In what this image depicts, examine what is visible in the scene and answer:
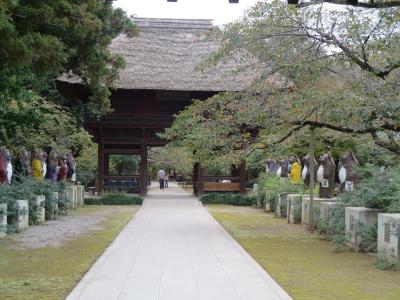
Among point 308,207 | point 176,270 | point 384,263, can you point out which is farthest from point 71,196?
point 384,263

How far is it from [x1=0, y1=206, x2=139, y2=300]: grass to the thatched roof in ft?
44.2

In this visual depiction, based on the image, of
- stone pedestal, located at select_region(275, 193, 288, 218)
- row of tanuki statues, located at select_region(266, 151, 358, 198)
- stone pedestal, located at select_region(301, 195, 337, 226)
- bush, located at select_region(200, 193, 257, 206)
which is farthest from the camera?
bush, located at select_region(200, 193, 257, 206)

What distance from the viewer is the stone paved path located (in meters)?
7.41

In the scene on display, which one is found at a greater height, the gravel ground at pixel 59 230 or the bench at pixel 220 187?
the bench at pixel 220 187

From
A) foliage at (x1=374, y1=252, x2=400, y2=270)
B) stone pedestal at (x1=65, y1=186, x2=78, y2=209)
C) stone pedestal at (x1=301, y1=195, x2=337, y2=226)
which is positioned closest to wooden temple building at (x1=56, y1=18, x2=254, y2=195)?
stone pedestal at (x1=65, y1=186, x2=78, y2=209)

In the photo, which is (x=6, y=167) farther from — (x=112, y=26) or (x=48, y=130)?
(x=48, y=130)

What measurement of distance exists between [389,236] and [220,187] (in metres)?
19.9

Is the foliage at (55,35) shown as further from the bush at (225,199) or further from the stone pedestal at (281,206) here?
the bush at (225,199)

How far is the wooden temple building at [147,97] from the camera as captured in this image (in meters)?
28.1

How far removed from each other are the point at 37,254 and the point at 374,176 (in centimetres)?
735

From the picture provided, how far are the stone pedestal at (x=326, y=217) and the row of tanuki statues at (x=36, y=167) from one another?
27.5ft

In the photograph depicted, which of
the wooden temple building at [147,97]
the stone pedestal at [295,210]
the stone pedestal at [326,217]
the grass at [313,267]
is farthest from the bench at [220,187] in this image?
Result: the stone pedestal at [326,217]

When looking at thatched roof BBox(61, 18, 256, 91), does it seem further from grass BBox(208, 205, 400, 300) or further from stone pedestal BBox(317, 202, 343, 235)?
grass BBox(208, 205, 400, 300)

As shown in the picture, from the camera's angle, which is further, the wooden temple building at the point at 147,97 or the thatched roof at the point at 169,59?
the wooden temple building at the point at 147,97
